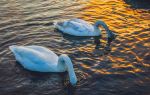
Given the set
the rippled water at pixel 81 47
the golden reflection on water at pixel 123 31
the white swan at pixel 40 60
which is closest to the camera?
the rippled water at pixel 81 47

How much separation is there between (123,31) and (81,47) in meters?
3.30

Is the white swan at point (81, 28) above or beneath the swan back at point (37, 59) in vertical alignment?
above

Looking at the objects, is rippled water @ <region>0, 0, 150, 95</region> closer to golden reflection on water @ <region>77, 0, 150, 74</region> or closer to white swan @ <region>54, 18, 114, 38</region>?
golden reflection on water @ <region>77, 0, 150, 74</region>

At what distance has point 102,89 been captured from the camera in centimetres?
1468

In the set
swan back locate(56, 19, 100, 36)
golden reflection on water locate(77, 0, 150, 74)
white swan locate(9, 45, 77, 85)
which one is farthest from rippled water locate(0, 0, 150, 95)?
swan back locate(56, 19, 100, 36)

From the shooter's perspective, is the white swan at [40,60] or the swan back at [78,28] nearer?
the white swan at [40,60]

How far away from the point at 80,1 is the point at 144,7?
4480 mm

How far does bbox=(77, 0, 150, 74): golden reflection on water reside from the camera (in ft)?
54.6

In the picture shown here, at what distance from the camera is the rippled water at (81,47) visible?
14.9 m

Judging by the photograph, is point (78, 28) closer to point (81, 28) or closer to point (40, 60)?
point (81, 28)

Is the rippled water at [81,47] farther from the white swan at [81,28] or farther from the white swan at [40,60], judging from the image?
the white swan at [81,28]

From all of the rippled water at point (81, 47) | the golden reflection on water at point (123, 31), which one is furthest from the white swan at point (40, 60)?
the golden reflection on water at point (123, 31)

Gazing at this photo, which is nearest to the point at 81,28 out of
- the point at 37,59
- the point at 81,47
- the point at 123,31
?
the point at 81,47

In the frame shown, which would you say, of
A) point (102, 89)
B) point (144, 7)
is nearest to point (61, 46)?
point (102, 89)
